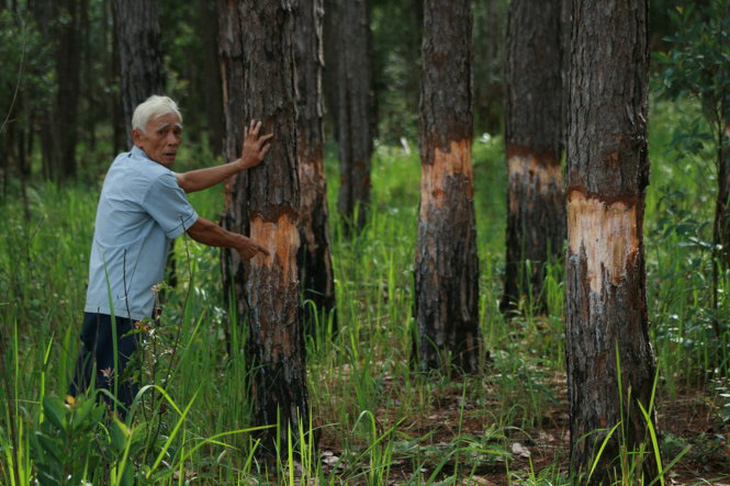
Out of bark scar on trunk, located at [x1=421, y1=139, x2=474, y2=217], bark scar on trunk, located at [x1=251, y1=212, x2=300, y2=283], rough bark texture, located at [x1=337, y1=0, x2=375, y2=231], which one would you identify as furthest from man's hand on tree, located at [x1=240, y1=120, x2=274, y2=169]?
rough bark texture, located at [x1=337, y1=0, x2=375, y2=231]

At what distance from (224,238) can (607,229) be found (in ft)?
6.71

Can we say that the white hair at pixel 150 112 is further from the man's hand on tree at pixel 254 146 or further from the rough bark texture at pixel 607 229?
the rough bark texture at pixel 607 229

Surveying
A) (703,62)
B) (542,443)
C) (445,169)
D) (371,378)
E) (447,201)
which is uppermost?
(703,62)

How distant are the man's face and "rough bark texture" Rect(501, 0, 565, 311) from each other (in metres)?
3.76

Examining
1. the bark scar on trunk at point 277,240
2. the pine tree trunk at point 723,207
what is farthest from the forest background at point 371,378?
the bark scar on trunk at point 277,240

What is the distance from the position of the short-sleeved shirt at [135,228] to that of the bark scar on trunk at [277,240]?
41 centimetres

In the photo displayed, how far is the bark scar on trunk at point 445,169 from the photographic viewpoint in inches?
229

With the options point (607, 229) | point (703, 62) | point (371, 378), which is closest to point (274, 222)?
point (371, 378)

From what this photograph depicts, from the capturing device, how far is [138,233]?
4520 millimetres

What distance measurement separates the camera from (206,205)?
10.8m

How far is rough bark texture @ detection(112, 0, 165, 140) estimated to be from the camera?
755cm

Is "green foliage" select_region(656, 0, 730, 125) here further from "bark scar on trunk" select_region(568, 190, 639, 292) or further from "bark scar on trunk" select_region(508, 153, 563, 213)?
"bark scar on trunk" select_region(568, 190, 639, 292)

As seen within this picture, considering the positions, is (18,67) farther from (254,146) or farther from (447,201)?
(254,146)

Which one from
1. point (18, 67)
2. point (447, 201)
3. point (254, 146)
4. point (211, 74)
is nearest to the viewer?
point (254, 146)
